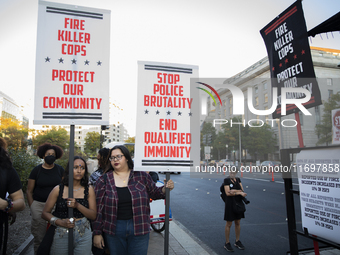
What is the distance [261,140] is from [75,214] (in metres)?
48.5

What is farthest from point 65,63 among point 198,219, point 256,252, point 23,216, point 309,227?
point 198,219

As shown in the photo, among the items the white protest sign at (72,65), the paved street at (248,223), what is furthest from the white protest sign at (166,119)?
the paved street at (248,223)

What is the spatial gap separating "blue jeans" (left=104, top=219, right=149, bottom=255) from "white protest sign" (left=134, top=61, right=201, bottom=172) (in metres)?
0.61

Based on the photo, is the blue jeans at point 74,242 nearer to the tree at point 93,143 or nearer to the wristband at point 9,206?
the wristband at point 9,206

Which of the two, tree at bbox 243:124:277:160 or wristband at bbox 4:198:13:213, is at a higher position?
tree at bbox 243:124:277:160

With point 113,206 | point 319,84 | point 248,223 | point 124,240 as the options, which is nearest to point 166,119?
point 113,206

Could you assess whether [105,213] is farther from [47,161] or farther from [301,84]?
[301,84]

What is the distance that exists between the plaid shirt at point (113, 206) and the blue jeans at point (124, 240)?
0.21 feet

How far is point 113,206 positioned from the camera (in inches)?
109

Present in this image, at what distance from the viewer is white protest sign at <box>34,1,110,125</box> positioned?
8.77 feet

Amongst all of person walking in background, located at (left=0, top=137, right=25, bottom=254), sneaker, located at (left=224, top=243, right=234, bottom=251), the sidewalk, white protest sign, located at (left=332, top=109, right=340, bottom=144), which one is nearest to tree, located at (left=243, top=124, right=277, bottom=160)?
white protest sign, located at (left=332, top=109, right=340, bottom=144)

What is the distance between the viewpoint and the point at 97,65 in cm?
279

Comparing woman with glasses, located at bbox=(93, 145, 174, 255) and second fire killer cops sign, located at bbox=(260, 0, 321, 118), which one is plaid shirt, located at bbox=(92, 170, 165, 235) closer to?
woman with glasses, located at bbox=(93, 145, 174, 255)

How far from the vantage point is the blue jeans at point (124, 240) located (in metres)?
2.79
